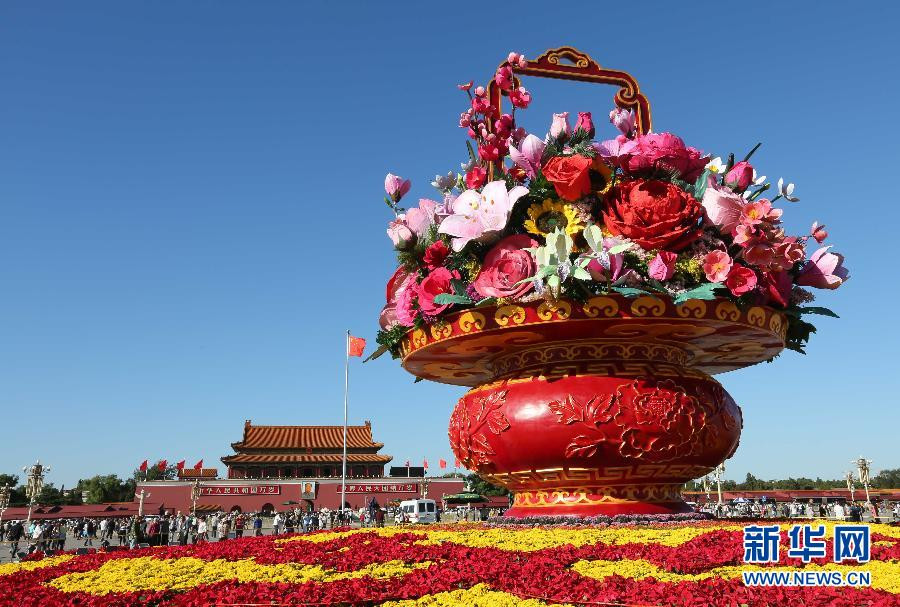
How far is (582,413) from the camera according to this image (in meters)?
6.91

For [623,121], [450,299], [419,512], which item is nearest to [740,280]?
[623,121]

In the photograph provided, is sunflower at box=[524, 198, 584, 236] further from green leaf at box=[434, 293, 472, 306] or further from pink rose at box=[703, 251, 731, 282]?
pink rose at box=[703, 251, 731, 282]

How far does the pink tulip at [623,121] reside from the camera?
8.51 metres

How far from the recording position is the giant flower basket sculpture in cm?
683

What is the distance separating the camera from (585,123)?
7816 mm

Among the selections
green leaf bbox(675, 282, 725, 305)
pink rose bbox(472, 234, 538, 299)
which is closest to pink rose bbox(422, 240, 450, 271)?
pink rose bbox(472, 234, 538, 299)

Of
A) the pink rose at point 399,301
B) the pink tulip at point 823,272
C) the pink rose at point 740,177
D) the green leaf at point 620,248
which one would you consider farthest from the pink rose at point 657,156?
the pink rose at point 399,301

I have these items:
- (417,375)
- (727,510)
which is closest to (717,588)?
(417,375)

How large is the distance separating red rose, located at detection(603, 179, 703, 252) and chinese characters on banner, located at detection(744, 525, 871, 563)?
10.0ft

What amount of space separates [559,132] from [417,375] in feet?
13.7

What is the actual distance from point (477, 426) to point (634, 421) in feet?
5.96

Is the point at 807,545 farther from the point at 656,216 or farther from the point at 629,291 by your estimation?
the point at 656,216

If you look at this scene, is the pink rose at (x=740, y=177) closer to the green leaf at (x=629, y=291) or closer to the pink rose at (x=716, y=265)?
the pink rose at (x=716, y=265)

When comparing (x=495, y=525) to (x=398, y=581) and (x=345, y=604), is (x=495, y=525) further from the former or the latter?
(x=345, y=604)
